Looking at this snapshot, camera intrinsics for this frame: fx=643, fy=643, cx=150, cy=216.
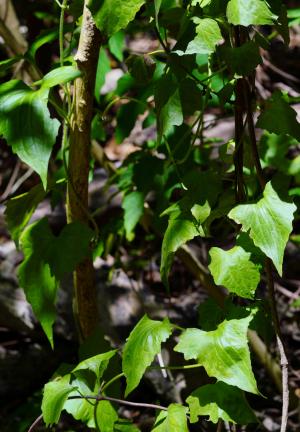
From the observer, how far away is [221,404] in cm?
112

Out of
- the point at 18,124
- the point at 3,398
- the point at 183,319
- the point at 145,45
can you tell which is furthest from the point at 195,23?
the point at 145,45

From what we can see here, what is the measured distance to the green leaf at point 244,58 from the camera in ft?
3.54

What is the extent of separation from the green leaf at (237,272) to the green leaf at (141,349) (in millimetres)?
130

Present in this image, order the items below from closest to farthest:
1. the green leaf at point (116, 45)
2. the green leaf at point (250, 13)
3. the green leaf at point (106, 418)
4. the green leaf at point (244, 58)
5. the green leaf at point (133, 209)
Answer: the green leaf at point (250, 13) → the green leaf at point (244, 58) → the green leaf at point (106, 418) → the green leaf at point (133, 209) → the green leaf at point (116, 45)

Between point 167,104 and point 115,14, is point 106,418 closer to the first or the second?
point 167,104

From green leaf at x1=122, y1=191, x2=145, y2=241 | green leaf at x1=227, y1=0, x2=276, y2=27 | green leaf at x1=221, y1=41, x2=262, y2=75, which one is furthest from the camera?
green leaf at x1=122, y1=191, x2=145, y2=241

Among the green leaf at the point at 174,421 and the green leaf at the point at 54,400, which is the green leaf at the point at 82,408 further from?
the green leaf at the point at 174,421

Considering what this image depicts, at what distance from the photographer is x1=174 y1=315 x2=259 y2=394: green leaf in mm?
1021

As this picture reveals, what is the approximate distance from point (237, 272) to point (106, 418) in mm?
385

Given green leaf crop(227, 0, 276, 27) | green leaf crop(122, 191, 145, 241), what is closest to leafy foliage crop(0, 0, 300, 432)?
green leaf crop(227, 0, 276, 27)

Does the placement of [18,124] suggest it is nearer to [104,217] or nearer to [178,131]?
[178,131]

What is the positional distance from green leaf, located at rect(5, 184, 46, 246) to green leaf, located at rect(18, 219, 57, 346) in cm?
7

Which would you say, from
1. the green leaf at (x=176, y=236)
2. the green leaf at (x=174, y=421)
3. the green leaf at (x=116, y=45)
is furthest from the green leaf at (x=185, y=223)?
the green leaf at (x=116, y=45)

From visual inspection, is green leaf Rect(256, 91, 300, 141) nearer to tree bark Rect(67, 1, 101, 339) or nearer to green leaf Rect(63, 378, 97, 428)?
tree bark Rect(67, 1, 101, 339)
